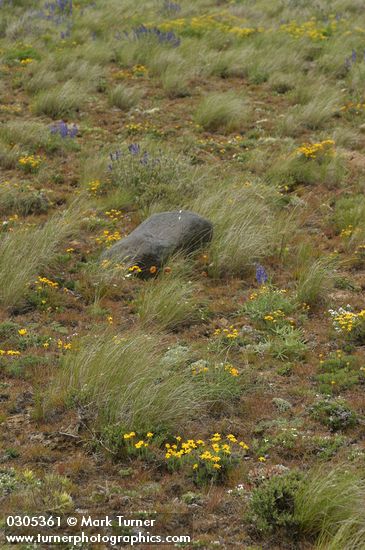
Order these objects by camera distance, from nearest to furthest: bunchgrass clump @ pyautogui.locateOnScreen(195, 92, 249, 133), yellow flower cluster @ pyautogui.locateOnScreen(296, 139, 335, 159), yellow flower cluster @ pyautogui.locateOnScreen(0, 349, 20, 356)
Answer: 1. yellow flower cluster @ pyautogui.locateOnScreen(0, 349, 20, 356)
2. yellow flower cluster @ pyautogui.locateOnScreen(296, 139, 335, 159)
3. bunchgrass clump @ pyautogui.locateOnScreen(195, 92, 249, 133)

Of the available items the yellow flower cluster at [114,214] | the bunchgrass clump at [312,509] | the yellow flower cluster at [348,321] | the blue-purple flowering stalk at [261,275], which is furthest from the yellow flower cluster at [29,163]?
the bunchgrass clump at [312,509]

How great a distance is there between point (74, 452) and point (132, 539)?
2.78 ft

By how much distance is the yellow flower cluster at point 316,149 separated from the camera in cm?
909

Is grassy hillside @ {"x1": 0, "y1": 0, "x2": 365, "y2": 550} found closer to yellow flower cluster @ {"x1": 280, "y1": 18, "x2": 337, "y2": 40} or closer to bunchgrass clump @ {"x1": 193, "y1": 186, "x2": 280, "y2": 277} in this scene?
bunchgrass clump @ {"x1": 193, "y1": 186, "x2": 280, "y2": 277}

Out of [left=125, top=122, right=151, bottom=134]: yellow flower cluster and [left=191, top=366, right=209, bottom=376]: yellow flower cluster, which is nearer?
[left=191, top=366, right=209, bottom=376]: yellow flower cluster

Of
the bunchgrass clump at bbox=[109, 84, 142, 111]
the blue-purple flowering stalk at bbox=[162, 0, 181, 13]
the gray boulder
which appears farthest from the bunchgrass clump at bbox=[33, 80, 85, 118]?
the blue-purple flowering stalk at bbox=[162, 0, 181, 13]

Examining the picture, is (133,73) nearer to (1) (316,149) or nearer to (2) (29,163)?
(2) (29,163)

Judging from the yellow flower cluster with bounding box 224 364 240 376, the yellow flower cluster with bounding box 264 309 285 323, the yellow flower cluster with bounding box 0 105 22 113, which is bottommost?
the yellow flower cluster with bounding box 264 309 285 323

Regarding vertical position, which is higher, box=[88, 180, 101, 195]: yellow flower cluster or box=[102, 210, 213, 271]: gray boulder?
box=[102, 210, 213, 271]: gray boulder

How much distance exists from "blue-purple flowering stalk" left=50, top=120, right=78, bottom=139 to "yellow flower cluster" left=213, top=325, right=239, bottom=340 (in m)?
4.60

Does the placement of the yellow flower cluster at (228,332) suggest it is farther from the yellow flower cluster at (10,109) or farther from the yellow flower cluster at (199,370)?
the yellow flower cluster at (10,109)

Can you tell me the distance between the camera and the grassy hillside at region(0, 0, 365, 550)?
408 cm

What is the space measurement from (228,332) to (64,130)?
4.78 metres

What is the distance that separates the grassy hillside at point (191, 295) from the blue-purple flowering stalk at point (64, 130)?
39 mm
